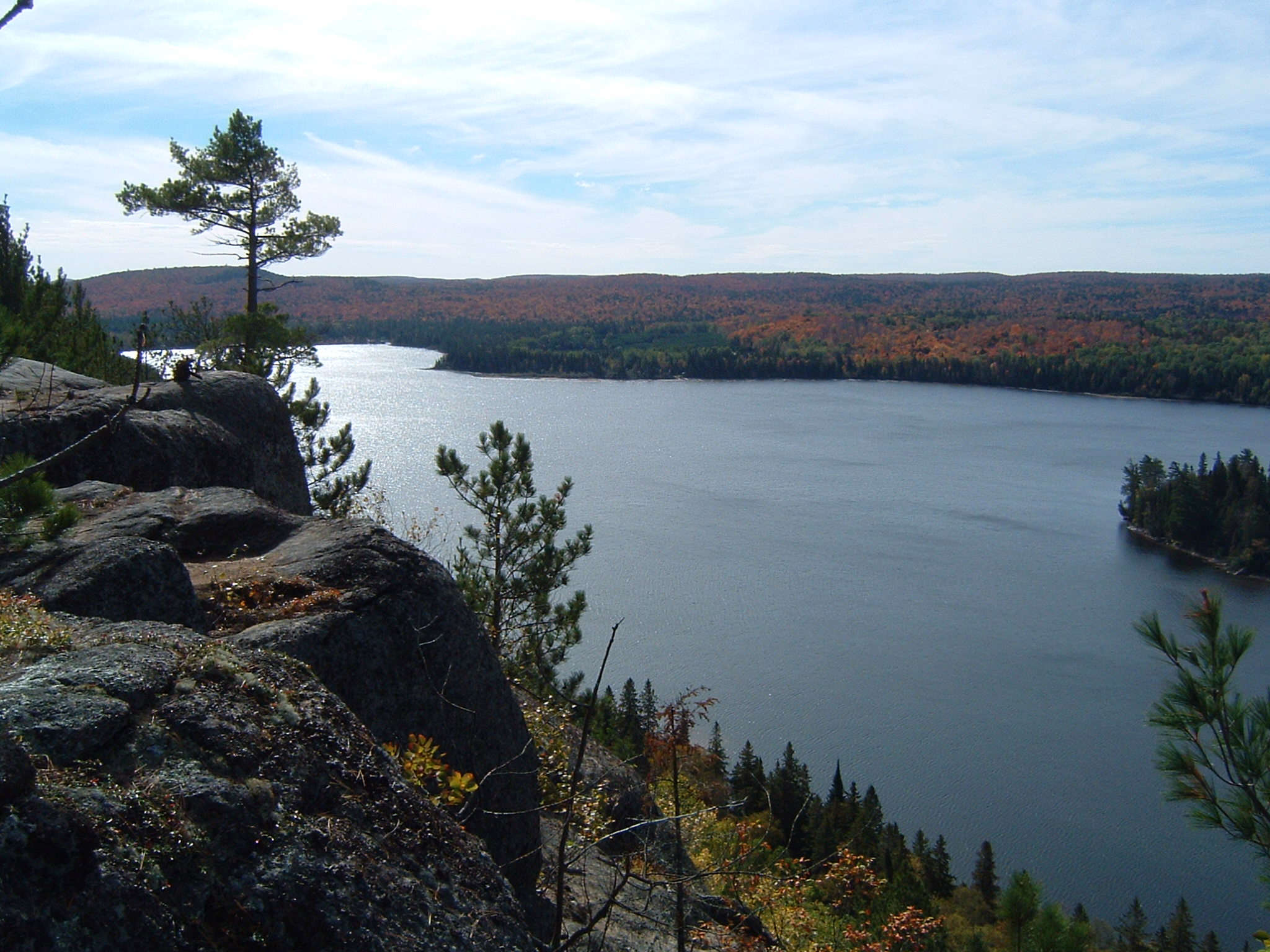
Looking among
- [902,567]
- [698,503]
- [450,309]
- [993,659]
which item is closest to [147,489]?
[993,659]

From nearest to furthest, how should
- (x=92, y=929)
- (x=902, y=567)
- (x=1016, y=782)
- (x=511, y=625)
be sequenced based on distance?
(x=92, y=929)
(x=511, y=625)
(x=1016, y=782)
(x=902, y=567)

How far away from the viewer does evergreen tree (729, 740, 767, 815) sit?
67.5 feet

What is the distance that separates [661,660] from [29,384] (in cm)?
2345

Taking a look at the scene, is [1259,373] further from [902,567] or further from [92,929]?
[92,929]

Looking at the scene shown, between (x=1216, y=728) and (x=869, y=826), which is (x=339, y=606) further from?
(x=869, y=826)

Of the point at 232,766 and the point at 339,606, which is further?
the point at 339,606

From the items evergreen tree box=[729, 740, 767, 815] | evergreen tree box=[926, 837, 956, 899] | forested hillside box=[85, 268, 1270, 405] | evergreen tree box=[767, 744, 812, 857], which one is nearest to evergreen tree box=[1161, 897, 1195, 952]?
evergreen tree box=[926, 837, 956, 899]

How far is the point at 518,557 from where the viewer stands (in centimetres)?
1392

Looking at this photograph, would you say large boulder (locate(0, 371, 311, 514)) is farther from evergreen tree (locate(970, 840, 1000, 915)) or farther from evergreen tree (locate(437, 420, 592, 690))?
evergreen tree (locate(970, 840, 1000, 915))

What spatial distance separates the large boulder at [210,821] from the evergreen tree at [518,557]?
10.4 metres

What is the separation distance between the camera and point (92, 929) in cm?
187

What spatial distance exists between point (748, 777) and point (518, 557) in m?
11.0

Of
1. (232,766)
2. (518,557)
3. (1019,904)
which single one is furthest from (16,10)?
(518,557)

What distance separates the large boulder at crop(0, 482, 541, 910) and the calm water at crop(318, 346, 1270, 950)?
2113 centimetres
